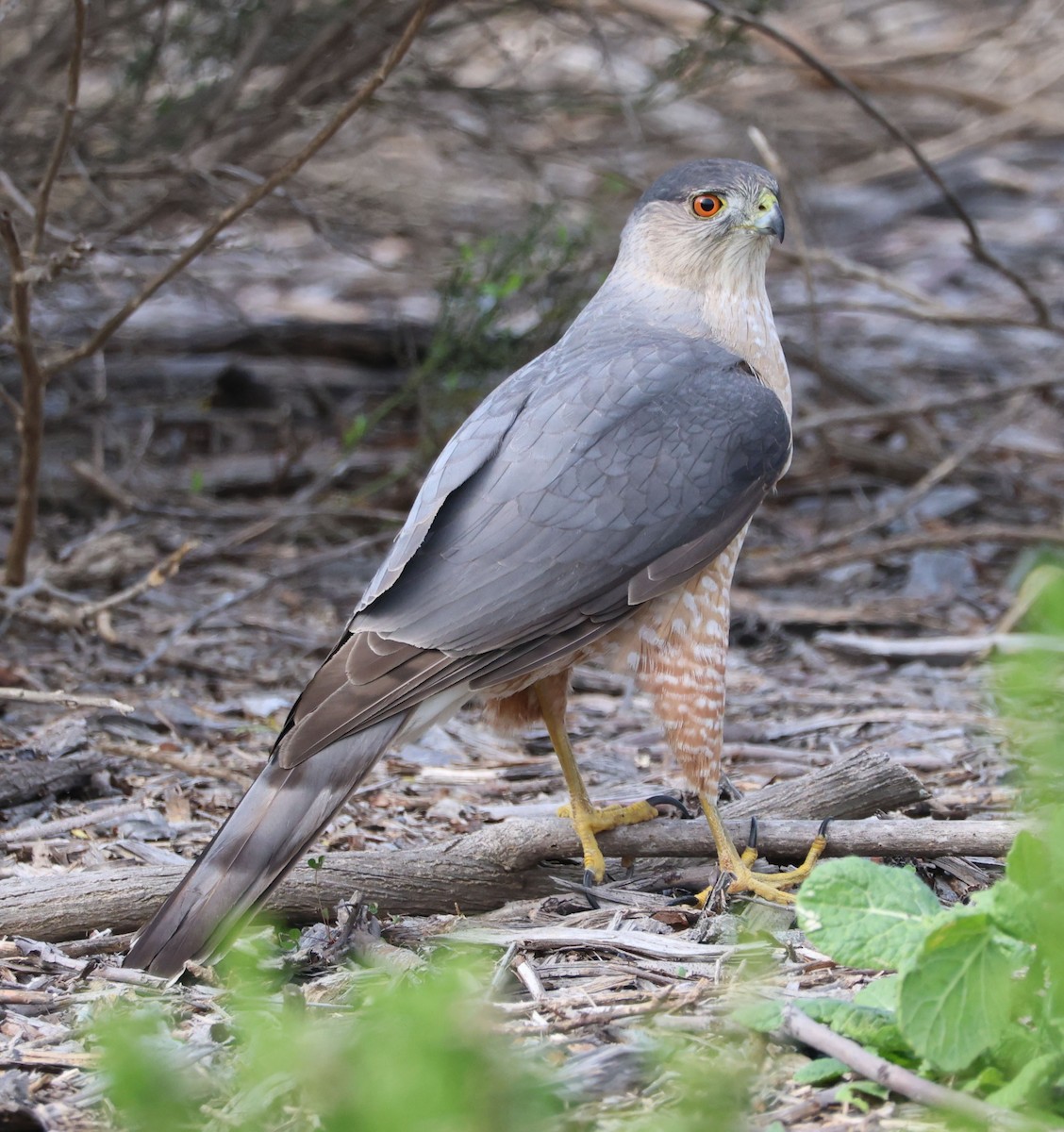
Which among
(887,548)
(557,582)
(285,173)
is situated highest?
(285,173)

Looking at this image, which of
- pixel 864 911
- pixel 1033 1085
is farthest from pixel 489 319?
pixel 1033 1085

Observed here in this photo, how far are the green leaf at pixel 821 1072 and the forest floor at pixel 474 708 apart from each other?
0.03 m

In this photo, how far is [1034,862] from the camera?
2482 mm

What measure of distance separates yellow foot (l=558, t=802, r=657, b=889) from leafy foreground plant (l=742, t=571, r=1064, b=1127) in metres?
1.24

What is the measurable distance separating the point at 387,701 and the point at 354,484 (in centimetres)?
434

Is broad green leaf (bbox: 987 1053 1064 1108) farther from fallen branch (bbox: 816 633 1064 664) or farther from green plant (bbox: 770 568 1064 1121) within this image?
fallen branch (bbox: 816 633 1064 664)

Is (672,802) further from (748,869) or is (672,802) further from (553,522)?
(553,522)

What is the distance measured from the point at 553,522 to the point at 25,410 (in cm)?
228

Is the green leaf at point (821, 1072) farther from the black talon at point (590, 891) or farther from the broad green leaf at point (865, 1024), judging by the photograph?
the black talon at point (590, 891)

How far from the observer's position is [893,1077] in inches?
98.9

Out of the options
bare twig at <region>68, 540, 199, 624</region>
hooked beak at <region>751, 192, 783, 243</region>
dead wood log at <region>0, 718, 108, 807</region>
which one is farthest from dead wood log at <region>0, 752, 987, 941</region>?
hooked beak at <region>751, 192, 783, 243</region>

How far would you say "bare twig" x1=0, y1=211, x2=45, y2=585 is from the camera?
4547mm

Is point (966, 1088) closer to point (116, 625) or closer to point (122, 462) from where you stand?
point (116, 625)

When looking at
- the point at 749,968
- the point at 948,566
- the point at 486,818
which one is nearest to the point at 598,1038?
the point at 749,968
